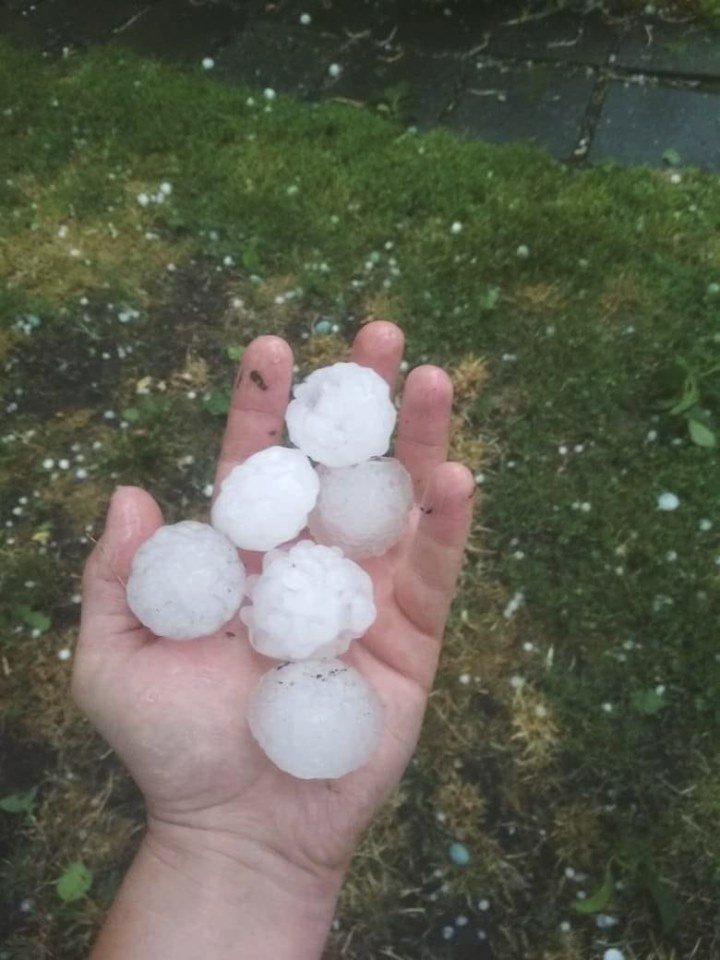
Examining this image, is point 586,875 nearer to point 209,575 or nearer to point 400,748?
point 400,748

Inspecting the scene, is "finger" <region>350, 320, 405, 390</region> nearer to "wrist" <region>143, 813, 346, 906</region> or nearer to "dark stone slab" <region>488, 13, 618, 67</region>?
"wrist" <region>143, 813, 346, 906</region>

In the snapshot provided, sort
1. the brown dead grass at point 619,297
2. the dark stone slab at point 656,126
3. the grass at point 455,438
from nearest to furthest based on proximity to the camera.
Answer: the grass at point 455,438 → the brown dead grass at point 619,297 → the dark stone slab at point 656,126

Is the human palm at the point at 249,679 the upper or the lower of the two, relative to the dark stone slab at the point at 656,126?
lower

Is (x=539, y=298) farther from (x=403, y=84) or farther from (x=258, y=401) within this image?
(x=258, y=401)

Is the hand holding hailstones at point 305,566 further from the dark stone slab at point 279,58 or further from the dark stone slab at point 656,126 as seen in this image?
the dark stone slab at point 279,58

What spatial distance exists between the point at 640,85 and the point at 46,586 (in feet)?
8.39

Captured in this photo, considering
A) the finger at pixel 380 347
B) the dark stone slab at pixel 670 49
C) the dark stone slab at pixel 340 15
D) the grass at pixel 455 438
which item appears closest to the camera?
the finger at pixel 380 347

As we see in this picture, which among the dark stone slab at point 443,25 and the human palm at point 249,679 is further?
the dark stone slab at point 443,25

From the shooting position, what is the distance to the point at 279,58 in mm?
3527

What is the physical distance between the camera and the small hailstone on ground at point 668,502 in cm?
244

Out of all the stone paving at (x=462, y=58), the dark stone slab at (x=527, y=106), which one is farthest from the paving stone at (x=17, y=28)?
the dark stone slab at (x=527, y=106)

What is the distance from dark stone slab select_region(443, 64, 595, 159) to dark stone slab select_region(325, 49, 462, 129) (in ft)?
0.23

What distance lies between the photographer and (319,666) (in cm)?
162

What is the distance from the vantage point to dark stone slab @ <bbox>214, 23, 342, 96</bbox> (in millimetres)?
3447
